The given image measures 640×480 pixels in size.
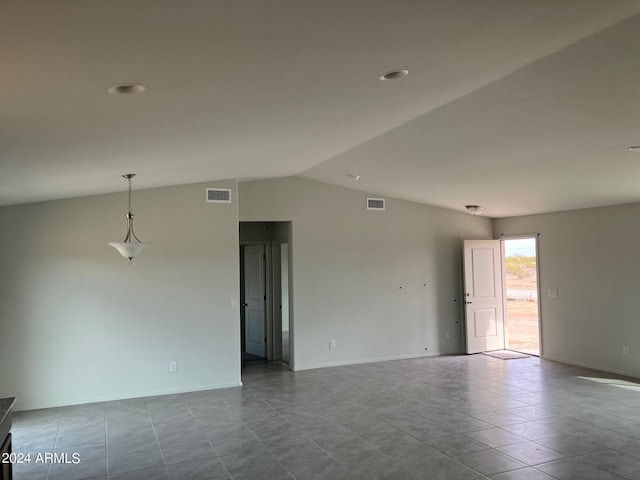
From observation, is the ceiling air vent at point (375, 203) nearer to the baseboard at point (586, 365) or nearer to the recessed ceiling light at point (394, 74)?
the baseboard at point (586, 365)

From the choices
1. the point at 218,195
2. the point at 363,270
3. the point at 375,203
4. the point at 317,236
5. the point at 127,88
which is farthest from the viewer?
the point at 375,203

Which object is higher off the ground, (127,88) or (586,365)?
(127,88)

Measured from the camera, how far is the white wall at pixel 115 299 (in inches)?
223

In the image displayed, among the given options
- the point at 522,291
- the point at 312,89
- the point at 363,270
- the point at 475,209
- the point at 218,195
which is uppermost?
the point at 312,89

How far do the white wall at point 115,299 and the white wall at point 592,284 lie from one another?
517 centimetres

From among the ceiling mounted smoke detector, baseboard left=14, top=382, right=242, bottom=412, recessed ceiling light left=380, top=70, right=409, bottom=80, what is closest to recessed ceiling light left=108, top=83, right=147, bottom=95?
recessed ceiling light left=380, top=70, right=409, bottom=80

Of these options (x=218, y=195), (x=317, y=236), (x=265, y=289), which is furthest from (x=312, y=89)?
(x=265, y=289)

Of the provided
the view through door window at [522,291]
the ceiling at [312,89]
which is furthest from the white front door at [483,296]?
the ceiling at [312,89]

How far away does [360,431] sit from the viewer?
4719 millimetres

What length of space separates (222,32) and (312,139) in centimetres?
287

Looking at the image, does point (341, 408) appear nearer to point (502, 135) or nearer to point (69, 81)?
point (502, 135)

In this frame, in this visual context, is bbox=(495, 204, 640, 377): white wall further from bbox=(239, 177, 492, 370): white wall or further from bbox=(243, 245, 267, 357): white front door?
bbox=(243, 245, 267, 357): white front door

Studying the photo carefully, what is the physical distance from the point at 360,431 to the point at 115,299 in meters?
3.48

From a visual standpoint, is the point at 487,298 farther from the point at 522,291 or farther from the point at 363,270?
the point at 522,291
